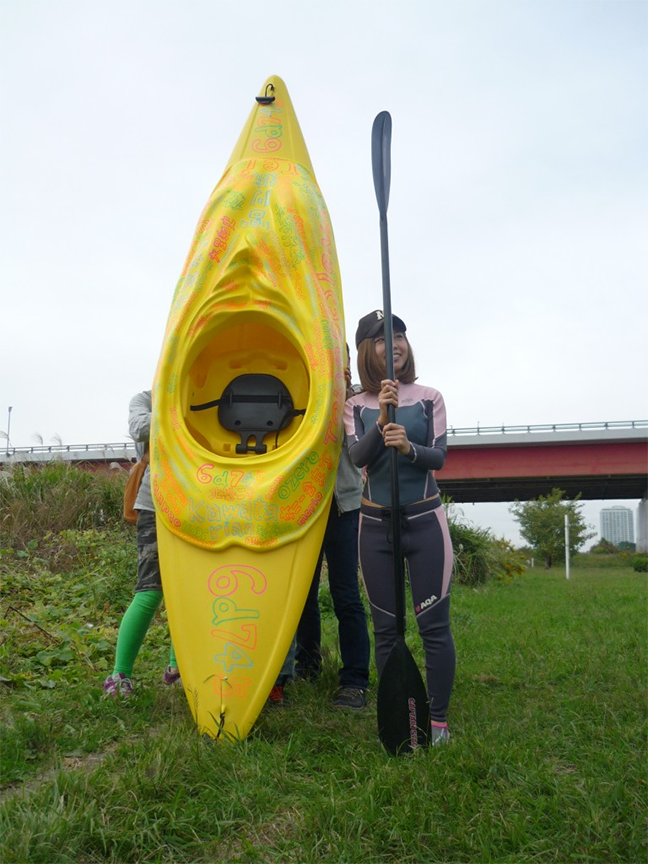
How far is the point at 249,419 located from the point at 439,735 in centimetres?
154

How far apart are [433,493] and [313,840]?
129 centimetres

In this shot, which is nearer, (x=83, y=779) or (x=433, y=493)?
(x=83, y=779)

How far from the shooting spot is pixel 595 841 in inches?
67.3

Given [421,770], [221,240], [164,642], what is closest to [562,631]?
[164,642]

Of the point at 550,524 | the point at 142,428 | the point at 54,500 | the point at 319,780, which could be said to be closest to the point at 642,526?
the point at 550,524

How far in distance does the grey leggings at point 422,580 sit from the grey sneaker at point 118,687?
3.52ft

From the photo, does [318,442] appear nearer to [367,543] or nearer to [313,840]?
[367,543]

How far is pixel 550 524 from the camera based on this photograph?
22734 millimetres

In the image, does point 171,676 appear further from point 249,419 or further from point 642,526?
point 642,526

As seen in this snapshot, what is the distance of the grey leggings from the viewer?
2467mm

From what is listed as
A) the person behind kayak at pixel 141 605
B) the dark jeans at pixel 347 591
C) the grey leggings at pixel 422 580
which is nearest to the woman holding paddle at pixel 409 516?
the grey leggings at pixel 422 580

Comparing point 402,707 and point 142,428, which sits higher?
point 142,428

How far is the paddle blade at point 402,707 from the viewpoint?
2354 mm

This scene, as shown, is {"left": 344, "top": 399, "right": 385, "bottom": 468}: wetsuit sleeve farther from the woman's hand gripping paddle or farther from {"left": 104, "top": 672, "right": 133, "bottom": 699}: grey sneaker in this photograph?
{"left": 104, "top": 672, "right": 133, "bottom": 699}: grey sneaker
